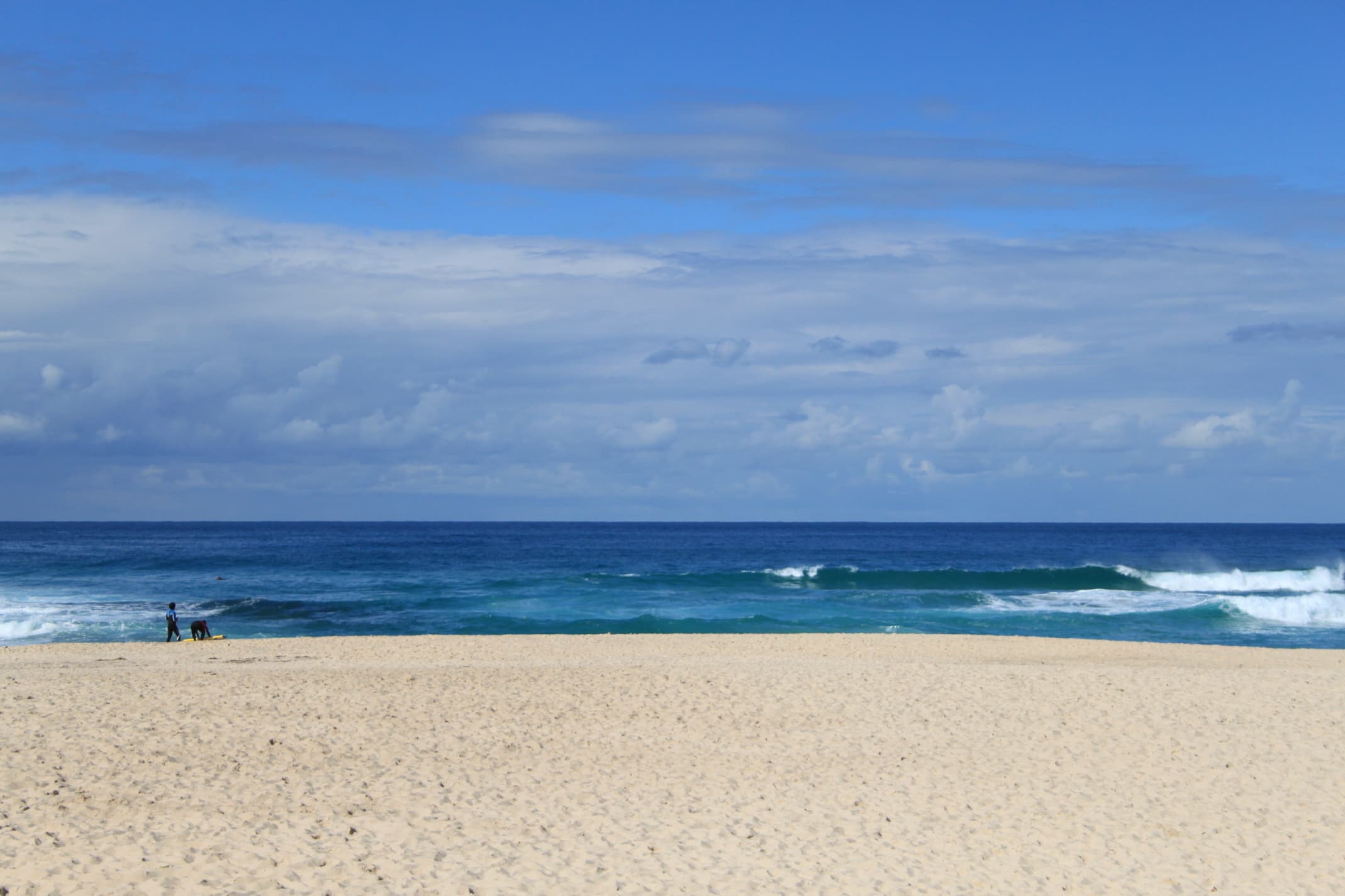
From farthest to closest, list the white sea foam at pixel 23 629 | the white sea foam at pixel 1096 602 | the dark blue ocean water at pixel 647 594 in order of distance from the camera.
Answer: the white sea foam at pixel 1096 602 → the dark blue ocean water at pixel 647 594 → the white sea foam at pixel 23 629

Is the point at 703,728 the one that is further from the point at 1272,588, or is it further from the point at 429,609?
the point at 1272,588

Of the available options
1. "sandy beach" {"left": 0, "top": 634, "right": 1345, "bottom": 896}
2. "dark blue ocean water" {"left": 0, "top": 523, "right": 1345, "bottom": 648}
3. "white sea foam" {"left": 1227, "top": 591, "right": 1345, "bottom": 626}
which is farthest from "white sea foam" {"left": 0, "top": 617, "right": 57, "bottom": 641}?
"white sea foam" {"left": 1227, "top": 591, "right": 1345, "bottom": 626}

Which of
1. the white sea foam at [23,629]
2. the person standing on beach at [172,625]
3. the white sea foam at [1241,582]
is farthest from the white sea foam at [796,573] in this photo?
the white sea foam at [23,629]

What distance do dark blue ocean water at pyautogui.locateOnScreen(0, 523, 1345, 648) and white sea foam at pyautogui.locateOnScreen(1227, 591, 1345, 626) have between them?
4.1 inches

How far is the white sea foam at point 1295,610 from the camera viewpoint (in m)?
34.1

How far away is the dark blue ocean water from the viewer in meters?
32.0

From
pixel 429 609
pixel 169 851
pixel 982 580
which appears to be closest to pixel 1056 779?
pixel 169 851

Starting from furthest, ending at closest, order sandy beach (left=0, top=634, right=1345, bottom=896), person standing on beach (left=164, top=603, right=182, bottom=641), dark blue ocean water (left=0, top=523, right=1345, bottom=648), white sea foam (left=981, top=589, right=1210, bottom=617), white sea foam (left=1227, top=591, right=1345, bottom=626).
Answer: white sea foam (left=981, top=589, right=1210, bottom=617) < white sea foam (left=1227, top=591, right=1345, bottom=626) < dark blue ocean water (left=0, top=523, right=1345, bottom=648) < person standing on beach (left=164, top=603, right=182, bottom=641) < sandy beach (left=0, top=634, right=1345, bottom=896)

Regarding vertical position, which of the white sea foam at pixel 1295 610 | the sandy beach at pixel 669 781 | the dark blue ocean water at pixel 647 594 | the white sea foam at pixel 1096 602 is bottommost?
the dark blue ocean water at pixel 647 594

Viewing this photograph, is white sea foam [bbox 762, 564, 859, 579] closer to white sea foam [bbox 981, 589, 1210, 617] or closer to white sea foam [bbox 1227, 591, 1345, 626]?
white sea foam [bbox 981, 589, 1210, 617]

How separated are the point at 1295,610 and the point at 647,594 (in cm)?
2287

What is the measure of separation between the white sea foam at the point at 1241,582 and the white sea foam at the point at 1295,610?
29.3 feet

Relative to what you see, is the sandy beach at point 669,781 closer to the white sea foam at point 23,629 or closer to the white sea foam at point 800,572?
the white sea foam at point 23,629

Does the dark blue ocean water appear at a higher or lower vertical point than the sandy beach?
lower
